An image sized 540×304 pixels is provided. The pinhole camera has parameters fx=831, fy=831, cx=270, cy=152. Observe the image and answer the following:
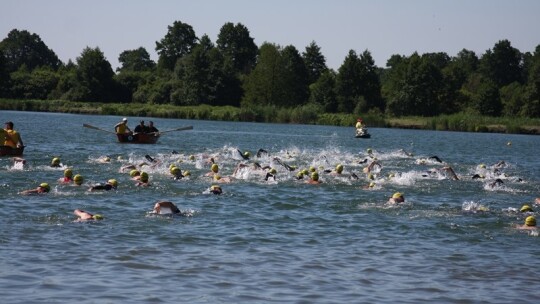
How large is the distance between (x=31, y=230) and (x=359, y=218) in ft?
24.9

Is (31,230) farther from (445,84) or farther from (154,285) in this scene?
(445,84)

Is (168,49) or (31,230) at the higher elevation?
(168,49)

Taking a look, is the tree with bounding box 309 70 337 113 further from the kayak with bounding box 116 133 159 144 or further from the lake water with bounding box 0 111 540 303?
the lake water with bounding box 0 111 540 303

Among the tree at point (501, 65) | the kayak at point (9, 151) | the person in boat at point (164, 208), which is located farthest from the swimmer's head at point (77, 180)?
the tree at point (501, 65)

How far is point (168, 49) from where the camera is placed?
14100 centimetres

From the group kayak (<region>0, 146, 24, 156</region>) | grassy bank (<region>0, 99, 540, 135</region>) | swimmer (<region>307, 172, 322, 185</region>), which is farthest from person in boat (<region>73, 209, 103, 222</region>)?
grassy bank (<region>0, 99, 540, 135</region>)

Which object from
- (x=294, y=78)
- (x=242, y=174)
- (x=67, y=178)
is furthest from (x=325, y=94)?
(x=67, y=178)

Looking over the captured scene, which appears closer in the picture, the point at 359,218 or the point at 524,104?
the point at 359,218

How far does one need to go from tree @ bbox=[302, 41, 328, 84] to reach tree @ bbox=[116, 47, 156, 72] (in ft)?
152

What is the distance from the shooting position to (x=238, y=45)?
138125 mm

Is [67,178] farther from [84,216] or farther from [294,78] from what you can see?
[294,78]

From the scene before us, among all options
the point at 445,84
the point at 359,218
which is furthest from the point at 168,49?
the point at 359,218

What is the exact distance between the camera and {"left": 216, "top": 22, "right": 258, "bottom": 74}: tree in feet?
451

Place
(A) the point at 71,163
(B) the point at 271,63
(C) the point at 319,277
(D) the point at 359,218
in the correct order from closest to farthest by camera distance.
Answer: (C) the point at 319,277 < (D) the point at 359,218 < (A) the point at 71,163 < (B) the point at 271,63
